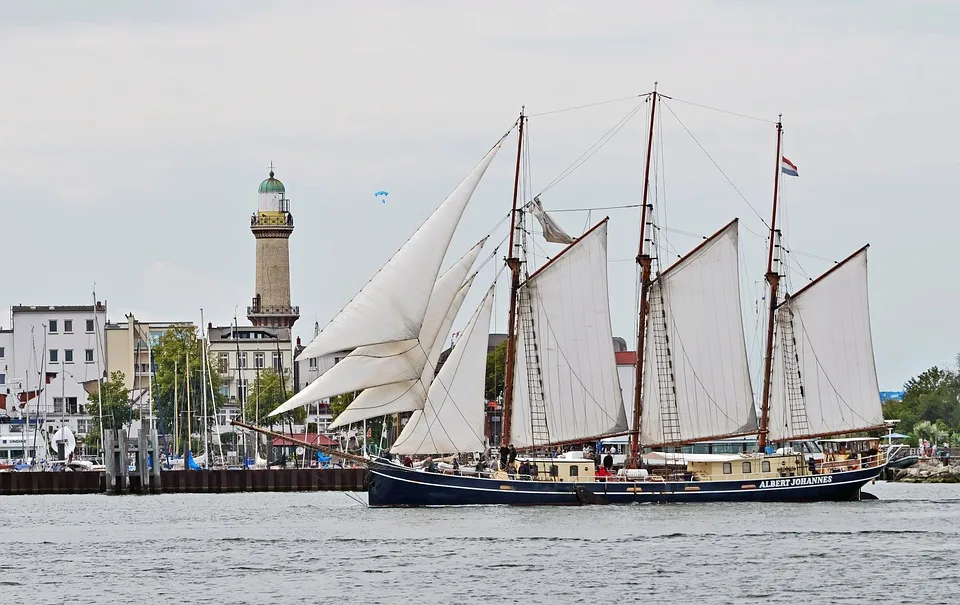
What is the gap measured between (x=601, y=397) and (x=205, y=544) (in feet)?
73.4

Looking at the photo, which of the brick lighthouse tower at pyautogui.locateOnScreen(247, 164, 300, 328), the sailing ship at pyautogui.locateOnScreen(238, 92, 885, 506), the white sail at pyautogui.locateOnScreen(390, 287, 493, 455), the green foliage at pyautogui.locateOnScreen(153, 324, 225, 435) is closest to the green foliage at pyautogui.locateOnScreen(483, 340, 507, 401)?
the green foliage at pyautogui.locateOnScreen(153, 324, 225, 435)

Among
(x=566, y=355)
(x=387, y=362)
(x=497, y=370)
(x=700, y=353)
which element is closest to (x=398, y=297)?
(x=387, y=362)

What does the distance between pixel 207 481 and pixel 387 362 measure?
42.8m

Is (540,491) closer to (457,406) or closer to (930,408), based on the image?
(457,406)

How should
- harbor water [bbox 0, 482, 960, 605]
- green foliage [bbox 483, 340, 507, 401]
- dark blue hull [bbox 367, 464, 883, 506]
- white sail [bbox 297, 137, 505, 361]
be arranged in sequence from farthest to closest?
green foliage [bbox 483, 340, 507, 401]
dark blue hull [bbox 367, 464, 883, 506]
white sail [bbox 297, 137, 505, 361]
harbor water [bbox 0, 482, 960, 605]

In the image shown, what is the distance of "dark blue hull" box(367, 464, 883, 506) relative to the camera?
82.8 metres

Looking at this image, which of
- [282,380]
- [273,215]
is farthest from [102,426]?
[273,215]

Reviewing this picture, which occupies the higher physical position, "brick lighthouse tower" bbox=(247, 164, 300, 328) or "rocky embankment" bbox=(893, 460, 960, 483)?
"brick lighthouse tower" bbox=(247, 164, 300, 328)

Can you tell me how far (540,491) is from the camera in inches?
3280

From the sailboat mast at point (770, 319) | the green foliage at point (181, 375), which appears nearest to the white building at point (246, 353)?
the green foliage at point (181, 375)

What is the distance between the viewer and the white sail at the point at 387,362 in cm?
8006

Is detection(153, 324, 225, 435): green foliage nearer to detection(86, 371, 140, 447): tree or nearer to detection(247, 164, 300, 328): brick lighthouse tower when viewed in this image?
detection(86, 371, 140, 447): tree

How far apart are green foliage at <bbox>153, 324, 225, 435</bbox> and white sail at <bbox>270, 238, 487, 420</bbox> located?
75029 mm

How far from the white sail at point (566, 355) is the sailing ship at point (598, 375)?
0.06 metres
